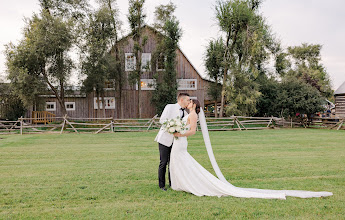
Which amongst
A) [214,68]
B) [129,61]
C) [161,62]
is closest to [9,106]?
[129,61]

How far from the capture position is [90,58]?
74.4ft

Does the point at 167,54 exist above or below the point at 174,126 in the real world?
above

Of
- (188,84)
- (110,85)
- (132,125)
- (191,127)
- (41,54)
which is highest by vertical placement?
(41,54)

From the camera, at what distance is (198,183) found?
5.00 m

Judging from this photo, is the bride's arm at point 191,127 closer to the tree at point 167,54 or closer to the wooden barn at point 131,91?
the tree at point 167,54

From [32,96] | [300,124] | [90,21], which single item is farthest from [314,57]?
[32,96]

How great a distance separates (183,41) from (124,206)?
77.4 feet

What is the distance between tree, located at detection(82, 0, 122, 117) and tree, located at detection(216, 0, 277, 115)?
10.2 metres

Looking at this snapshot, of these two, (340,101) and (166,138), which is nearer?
(166,138)

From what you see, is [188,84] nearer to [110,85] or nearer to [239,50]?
[239,50]

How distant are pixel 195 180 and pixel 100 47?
2042cm

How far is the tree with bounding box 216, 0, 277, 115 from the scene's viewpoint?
24.8m

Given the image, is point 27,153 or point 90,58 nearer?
point 27,153

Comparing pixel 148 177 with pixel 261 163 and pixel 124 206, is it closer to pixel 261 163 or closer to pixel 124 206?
pixel 124 206
